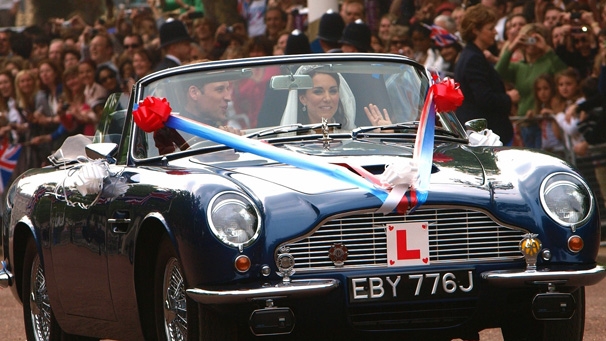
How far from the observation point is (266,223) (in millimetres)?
5355

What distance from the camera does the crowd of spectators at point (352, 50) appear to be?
41.2 ft

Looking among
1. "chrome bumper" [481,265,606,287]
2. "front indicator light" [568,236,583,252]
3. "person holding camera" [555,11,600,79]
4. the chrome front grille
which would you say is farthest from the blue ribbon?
"person holding camera" [555,11,600,79]

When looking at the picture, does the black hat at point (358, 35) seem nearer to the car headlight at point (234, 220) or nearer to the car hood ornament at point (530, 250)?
the car hood ornament at point (530, 250)

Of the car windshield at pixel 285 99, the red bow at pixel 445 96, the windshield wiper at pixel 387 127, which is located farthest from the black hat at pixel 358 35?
the windshield wiper at pixel 387 127

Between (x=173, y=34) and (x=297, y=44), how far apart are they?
179 centimetres

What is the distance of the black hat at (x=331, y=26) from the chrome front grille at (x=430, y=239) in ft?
25.3

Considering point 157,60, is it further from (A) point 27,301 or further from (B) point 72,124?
(A) point 27,301

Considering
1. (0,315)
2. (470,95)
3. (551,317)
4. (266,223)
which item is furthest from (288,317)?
(470,95)

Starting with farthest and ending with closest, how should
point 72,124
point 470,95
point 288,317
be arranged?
point 72,124
point 470,95
point 288,317

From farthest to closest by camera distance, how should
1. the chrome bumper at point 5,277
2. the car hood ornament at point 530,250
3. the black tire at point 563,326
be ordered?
the chrome bumper at point 5,277, the black tire at point 563,326, the car hood ornament at point 530,250

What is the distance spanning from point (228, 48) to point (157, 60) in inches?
36.8

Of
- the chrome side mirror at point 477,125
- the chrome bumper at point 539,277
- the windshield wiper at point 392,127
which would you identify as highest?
the windshield wiper at point 392,127

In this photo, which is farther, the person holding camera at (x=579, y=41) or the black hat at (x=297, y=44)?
the black hat at (x=297, y=44)

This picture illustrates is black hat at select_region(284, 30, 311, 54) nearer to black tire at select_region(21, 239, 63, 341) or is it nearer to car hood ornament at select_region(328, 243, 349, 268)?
black tire at select_region(21, 239, 63, 341)
